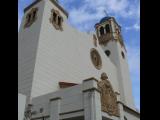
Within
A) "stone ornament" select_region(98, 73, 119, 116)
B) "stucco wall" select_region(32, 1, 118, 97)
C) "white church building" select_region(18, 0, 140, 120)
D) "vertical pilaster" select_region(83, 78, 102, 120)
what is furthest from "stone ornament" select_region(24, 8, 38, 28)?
"vertical pilaster" select_region(83, 78, 102, 120)

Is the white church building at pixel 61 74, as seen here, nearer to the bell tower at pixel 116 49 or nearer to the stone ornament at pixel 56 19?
the stone ornament at pixel 56 19

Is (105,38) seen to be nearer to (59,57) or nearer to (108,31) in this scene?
(108,31)

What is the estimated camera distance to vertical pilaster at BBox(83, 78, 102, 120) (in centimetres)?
1425

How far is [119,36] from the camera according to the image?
35.6 m

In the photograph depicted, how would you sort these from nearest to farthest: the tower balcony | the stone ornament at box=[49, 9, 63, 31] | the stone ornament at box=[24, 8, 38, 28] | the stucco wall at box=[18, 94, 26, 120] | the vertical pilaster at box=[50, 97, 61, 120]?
the stucco wall at box=[18, 94, 26, 120] → the vertical pilaster at box=[50, 97, 61, 120] → the stone ornament at box=[24, 8, 38, 28] → the stone ornament at box=[49, 9, 63, 31] → the tower balcony

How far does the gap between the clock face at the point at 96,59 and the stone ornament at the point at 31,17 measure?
27.0ft

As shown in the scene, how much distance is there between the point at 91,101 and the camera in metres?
14.6

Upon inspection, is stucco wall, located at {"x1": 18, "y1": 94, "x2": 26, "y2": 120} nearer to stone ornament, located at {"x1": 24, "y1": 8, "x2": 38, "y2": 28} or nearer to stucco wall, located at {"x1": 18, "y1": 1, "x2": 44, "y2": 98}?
stucco wall, located at {"x1": 18, "y1": 1, "x2": 44, "y2": 98}

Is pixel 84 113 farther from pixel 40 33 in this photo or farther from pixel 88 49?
pixel 88 49

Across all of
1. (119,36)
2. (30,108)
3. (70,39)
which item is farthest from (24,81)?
(119,36)

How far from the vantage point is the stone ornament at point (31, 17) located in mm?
22409

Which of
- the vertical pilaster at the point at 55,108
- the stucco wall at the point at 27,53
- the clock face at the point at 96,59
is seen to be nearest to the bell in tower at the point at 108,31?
the clock face at the point at 96,59

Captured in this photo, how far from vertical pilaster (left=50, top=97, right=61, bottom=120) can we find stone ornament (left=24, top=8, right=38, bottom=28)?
30.2 ft
